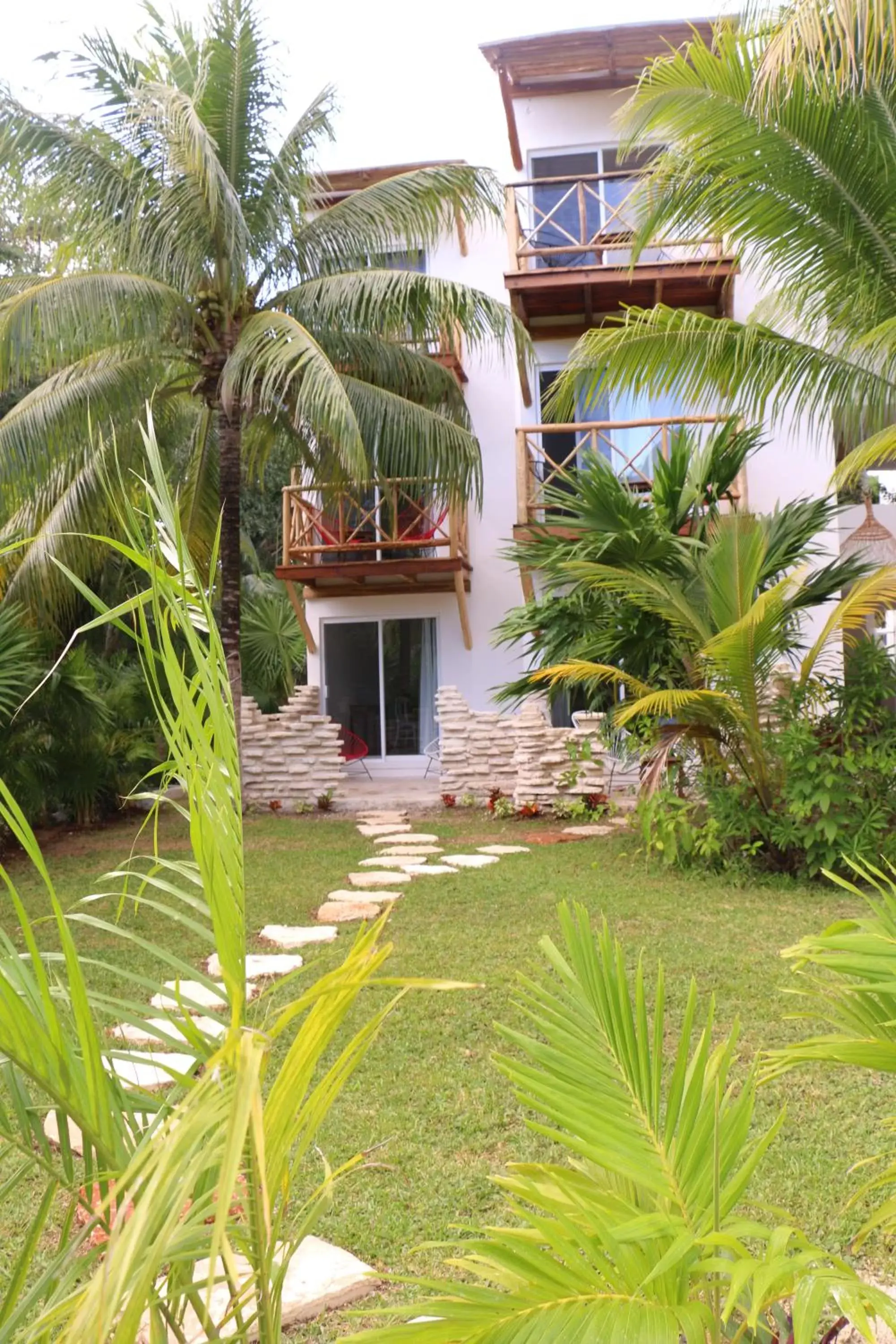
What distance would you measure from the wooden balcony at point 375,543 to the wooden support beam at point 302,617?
0.10 m

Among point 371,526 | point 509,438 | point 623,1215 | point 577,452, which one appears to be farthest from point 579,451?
point 623,1215

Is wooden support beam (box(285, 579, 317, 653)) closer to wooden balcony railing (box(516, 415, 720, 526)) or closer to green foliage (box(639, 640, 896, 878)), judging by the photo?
wooden balcony railing (box(516, 415, 720, 526))

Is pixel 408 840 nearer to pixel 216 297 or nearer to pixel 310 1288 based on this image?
pixel 216 297

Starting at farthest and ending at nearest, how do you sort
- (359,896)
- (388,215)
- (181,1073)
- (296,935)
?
(388,215) → (359,896) → (296,935) → (181,1073)

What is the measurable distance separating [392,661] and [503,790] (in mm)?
3211

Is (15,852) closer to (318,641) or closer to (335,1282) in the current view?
(318,641)

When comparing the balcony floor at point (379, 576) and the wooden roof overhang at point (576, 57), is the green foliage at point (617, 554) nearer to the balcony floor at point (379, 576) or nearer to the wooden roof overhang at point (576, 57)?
the balcony floor at point (379, 576)

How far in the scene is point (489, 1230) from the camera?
3.68 ft

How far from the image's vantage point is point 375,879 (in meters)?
7.43

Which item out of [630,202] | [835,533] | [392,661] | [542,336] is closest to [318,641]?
[392,661]

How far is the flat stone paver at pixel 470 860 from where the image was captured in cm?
790

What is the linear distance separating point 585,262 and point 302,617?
224 inches

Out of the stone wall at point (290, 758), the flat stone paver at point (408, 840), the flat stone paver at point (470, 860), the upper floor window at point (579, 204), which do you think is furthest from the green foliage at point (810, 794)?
the upper floor window at point (579, 204)

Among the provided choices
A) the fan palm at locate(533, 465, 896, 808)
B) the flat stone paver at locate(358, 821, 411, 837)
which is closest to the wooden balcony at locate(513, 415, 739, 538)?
the fan palm at locate(533, 465, 896, 808)
